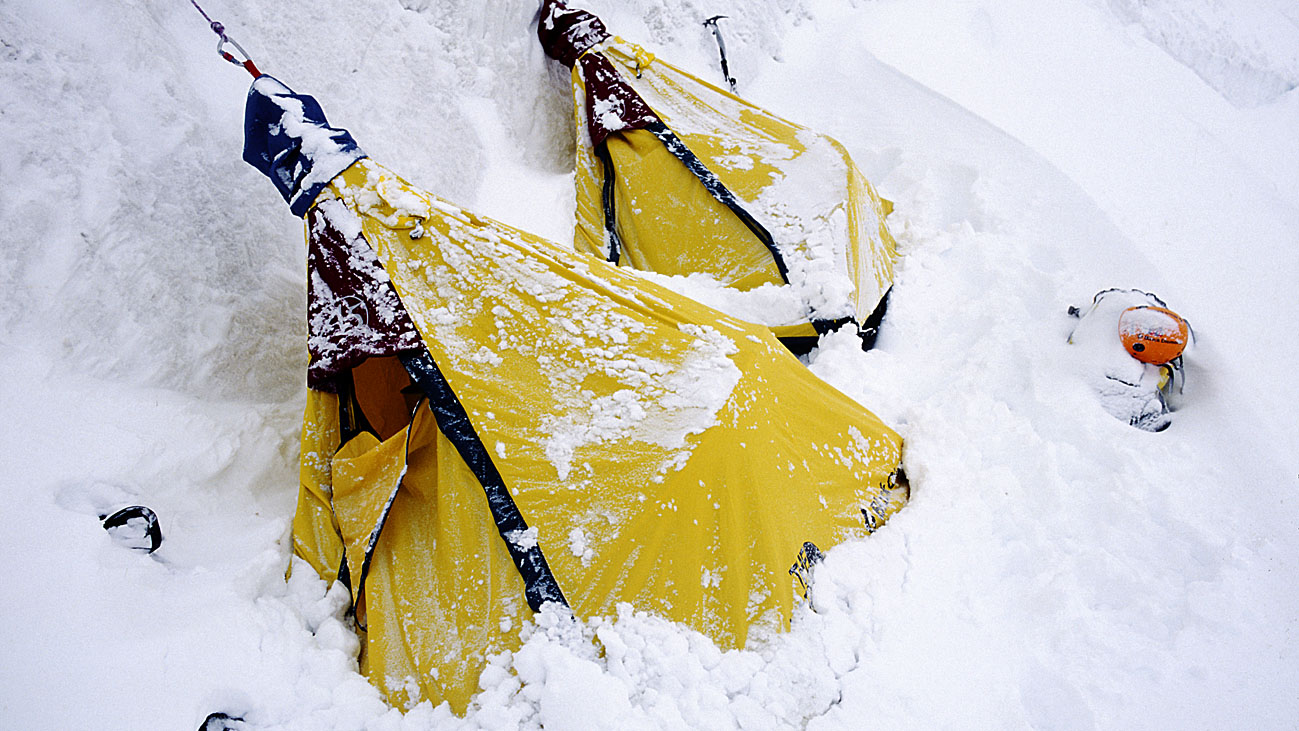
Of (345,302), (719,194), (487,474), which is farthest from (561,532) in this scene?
(719,194)

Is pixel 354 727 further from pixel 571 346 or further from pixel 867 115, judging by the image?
pixel 867 115

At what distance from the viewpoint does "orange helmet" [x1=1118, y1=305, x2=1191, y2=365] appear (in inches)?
93.5

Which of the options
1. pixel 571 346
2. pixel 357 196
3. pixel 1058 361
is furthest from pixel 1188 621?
pixel 357 196

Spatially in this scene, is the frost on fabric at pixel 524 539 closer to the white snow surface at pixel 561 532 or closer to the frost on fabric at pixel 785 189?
the white snow surface at pixel 561 532

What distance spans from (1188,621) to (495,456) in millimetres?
1842

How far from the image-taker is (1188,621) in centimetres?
179

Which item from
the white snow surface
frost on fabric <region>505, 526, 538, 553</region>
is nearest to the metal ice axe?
the white snow surface

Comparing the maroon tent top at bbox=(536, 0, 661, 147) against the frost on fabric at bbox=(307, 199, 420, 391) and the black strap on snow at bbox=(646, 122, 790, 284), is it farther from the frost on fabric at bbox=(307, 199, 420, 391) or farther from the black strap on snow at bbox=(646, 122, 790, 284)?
the frost on fabric at bbox=(307, 199, 420, 391)

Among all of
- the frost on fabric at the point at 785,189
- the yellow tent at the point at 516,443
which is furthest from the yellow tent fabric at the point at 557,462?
the frost on fabric at the point at 785,189

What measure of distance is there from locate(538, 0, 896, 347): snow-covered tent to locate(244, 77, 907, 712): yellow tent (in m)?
0.79

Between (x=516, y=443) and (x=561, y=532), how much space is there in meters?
0.24

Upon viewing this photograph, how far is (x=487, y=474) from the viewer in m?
1.67

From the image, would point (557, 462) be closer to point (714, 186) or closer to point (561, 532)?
point (561, 532)

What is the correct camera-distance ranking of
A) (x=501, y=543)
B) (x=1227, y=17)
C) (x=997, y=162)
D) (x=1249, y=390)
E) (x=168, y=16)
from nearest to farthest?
(x=501, y=543)
(x=168, y=16)
(x=1249, y=390)
(x=997, y=162)
(x=1227, y=17)
